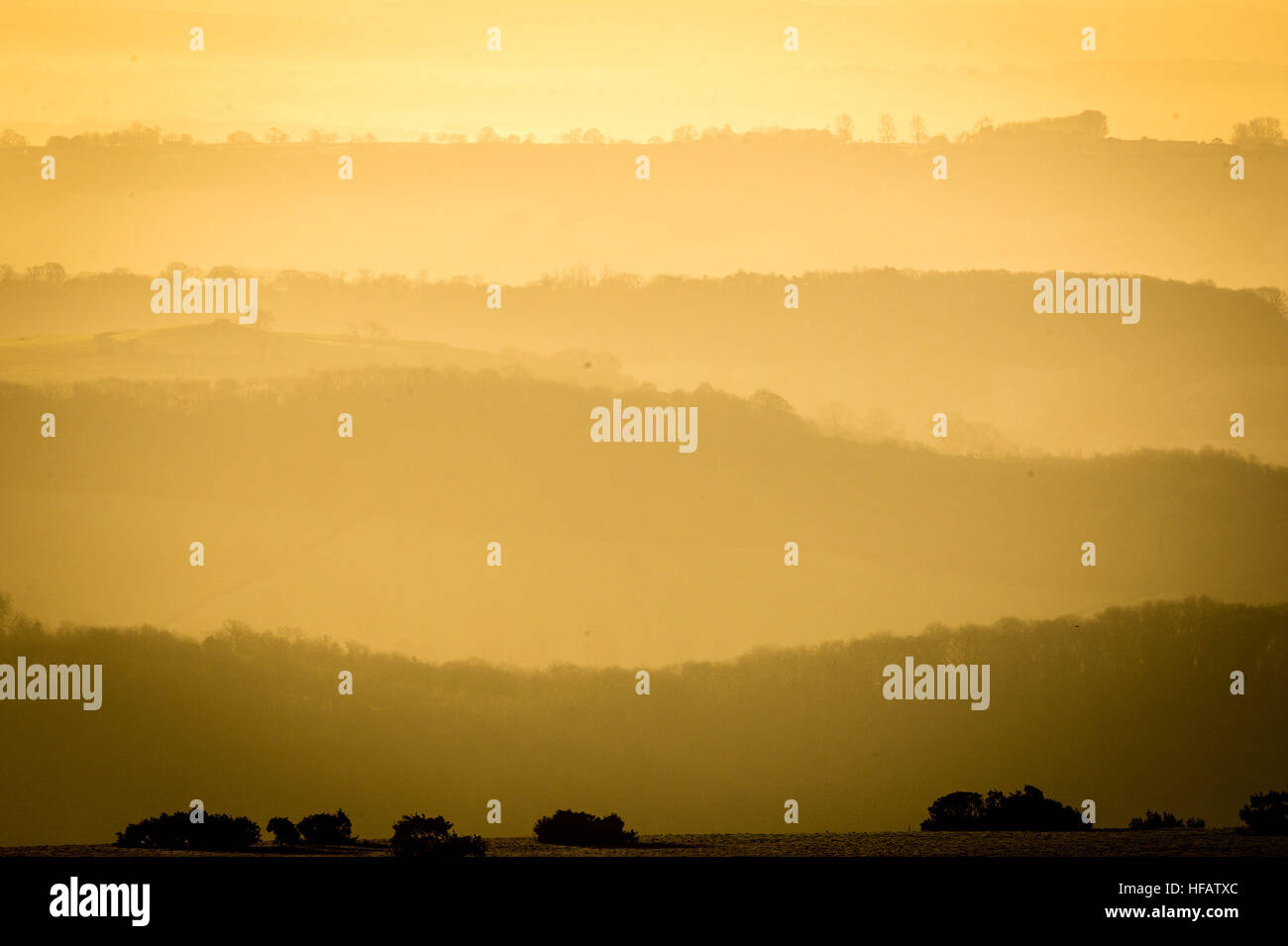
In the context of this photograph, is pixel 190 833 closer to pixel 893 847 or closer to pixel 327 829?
pixel 327 829

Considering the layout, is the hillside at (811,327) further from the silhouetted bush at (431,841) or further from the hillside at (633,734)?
the silhouetted bush at (431,841)

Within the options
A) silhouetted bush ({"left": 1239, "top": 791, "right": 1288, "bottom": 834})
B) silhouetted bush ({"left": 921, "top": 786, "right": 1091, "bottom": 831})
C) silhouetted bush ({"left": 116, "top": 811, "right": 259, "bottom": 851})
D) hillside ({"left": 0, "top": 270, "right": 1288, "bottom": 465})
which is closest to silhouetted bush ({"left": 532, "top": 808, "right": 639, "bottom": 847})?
silhouetted bush ({"left": 116, "top": 811, "right": 259, "bottom": 851})

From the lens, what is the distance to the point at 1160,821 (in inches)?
664

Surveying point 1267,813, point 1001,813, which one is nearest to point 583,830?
point 1001,813

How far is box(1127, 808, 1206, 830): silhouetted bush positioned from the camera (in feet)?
54.2

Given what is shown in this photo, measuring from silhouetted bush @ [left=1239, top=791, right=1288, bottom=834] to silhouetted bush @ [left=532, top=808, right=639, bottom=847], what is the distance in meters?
6.26

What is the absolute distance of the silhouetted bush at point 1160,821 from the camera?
16.5 meters

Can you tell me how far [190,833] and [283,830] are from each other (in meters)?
1.36

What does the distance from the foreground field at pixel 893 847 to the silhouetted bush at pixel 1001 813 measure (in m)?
1.79
